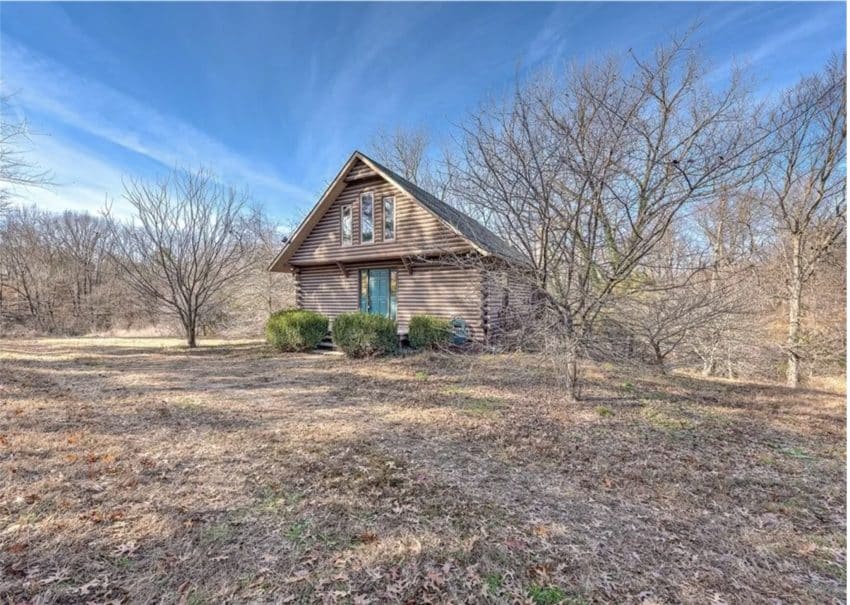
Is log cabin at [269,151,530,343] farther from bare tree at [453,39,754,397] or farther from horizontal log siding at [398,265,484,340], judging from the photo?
bare tree at [453,39,754,397]

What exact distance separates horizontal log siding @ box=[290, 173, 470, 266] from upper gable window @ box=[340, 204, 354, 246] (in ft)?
0.53

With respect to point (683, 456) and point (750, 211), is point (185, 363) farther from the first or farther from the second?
point (750, 211)

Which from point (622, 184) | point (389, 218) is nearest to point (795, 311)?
point (622, 184)

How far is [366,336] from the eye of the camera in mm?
11000

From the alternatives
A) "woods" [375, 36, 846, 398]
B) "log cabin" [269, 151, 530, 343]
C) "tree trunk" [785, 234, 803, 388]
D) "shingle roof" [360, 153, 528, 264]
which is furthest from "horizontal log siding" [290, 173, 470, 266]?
"tree trunk" [785, 234, 803, 388]

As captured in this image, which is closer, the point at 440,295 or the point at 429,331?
the point at 429,331

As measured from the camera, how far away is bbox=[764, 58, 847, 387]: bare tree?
33.7ft

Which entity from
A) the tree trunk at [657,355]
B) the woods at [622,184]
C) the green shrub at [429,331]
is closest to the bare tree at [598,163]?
the woods at [622,184]

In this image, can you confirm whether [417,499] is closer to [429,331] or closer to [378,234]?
[429,331]

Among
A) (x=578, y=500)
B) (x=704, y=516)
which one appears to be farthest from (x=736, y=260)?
(x=578, y=500)

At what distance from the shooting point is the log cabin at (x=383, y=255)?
38.8ft

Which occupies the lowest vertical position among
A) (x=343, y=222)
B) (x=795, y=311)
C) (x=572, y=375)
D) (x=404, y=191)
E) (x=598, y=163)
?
(x=572, y=375)

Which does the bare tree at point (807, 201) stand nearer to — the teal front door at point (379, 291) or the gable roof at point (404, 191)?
the gable roof at point (404, 191)

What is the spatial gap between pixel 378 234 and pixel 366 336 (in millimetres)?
3999
